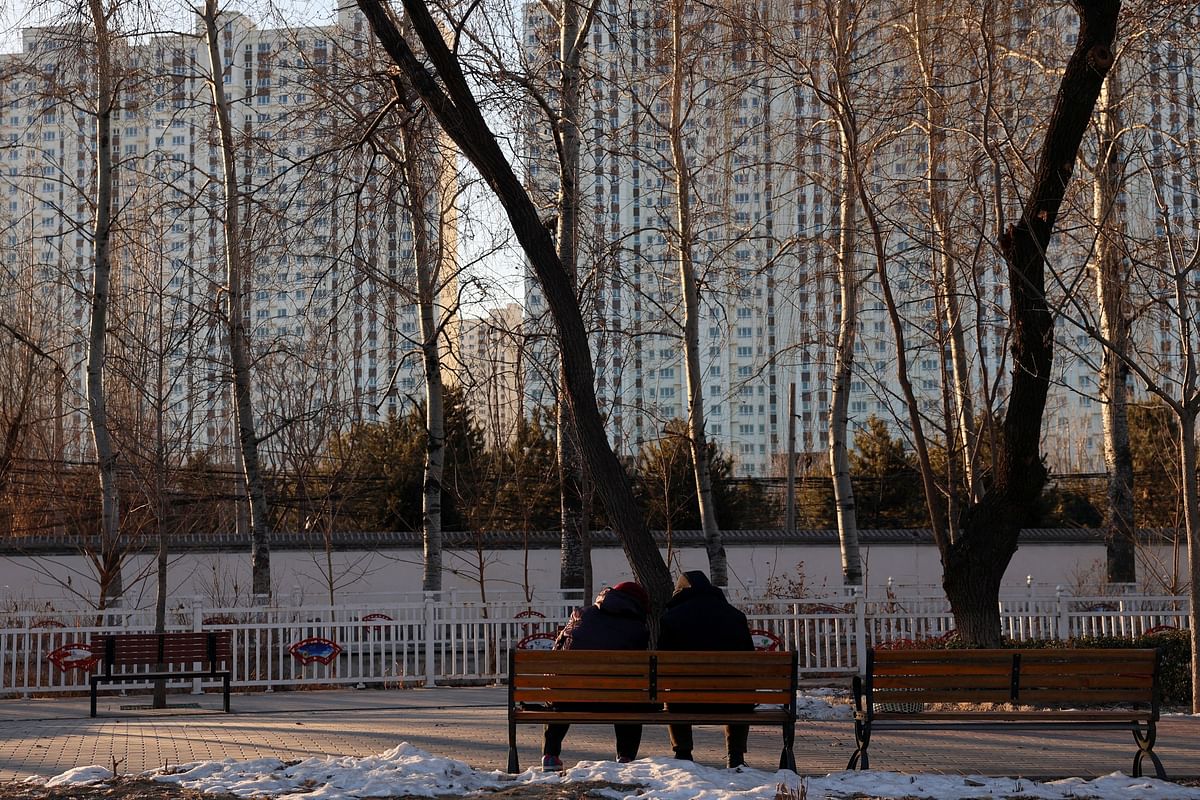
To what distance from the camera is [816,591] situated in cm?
2808

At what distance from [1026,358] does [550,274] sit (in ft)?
16.6

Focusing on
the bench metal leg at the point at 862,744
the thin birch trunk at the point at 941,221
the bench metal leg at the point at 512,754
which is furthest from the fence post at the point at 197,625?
the thin birch trunk at the point at 941,221

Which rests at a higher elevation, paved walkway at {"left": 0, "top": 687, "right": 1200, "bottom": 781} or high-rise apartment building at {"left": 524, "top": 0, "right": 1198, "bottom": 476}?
high-rise apartment building at {"left": 524, "top": 0, "right": 1198, "bottom": 476}

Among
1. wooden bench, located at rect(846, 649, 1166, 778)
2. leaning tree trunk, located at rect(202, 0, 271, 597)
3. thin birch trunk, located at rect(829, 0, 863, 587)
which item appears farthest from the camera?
leaning tree trunk, located at rect(202, 0, 271, 597)

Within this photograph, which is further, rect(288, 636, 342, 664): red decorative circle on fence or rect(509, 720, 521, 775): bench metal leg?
rect(288, 636, 342, 664): red decorative circle on fence

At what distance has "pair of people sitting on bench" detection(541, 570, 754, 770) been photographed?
8219mm

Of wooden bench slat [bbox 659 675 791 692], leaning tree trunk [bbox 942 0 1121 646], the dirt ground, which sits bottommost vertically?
the dirt ground

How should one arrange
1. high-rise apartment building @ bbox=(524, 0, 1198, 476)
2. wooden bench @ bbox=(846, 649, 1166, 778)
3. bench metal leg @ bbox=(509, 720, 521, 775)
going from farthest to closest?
high-rise apartment building @ bbox=(524, 0, 1198, 476) → wooden bench @ bbox=(846, 649, 1166, 778) → bench metal leg @ bbox=(509, 720, 521, 775)

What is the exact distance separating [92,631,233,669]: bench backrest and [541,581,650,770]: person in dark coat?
19.7 feet

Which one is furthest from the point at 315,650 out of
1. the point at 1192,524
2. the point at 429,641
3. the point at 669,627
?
the point at 1192,524

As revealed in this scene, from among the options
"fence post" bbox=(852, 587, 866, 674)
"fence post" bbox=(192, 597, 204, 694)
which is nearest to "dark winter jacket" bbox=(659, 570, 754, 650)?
"fence post" bbox=(852, 587, 866, 674)

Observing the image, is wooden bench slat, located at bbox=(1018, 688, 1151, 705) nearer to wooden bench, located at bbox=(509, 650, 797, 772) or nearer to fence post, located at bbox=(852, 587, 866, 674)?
wooden bench, located at bbox=(509, 650, 797, 772)

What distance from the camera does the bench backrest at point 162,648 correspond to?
41.3 ft

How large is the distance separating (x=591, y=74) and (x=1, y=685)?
32.7ft
